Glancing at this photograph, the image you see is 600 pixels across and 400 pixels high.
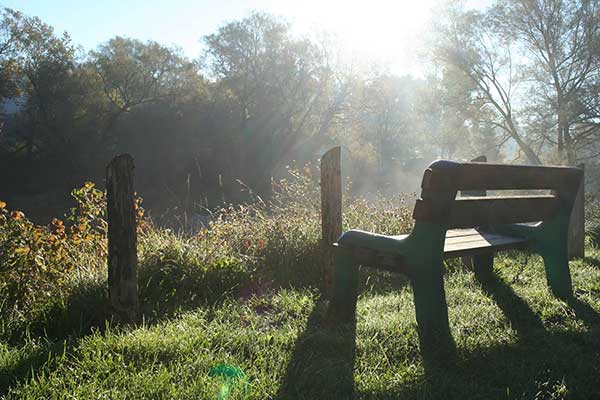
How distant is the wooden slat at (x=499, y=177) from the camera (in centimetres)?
290

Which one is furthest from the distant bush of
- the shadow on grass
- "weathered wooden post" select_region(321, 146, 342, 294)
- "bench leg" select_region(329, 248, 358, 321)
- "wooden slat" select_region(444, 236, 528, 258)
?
the shadow on grass

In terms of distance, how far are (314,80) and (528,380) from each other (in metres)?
34.7

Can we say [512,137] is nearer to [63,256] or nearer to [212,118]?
[212,118]

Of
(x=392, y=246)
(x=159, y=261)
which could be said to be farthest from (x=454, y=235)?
(x=159, y=261)

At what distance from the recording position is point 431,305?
3.09 m

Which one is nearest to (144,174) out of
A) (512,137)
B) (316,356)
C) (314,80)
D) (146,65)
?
(146,65)

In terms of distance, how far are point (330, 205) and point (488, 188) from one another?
2.03m

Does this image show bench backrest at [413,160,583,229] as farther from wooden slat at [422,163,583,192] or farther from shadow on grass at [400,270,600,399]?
shadow on grass at [400,270,600,399]

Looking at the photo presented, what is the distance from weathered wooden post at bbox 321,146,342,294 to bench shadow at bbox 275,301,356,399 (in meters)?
1.26

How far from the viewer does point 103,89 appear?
3316 centimetres

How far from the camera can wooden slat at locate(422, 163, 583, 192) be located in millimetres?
2898

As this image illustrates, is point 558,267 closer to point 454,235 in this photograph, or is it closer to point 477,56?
point 454,235

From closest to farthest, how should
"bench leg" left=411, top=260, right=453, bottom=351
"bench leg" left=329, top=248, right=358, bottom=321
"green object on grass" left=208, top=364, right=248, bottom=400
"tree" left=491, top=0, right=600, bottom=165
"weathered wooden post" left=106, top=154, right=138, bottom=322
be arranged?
"green object on grass" left=208, top=364, right=248, bottom=400 → "bench leg" left=411, top=260, right=453, bottom=351 → "bench leg" left=329, top=248, right=358, bottom=321 → "weathered wooden post" left=106, top=154, right=138, bottom=322 → "tree" left=491, top=0, right=600, bottom=165

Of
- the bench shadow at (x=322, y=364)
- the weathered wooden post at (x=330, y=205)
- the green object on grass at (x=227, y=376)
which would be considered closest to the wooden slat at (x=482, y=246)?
the bench shadow at (x=322, y=364)
